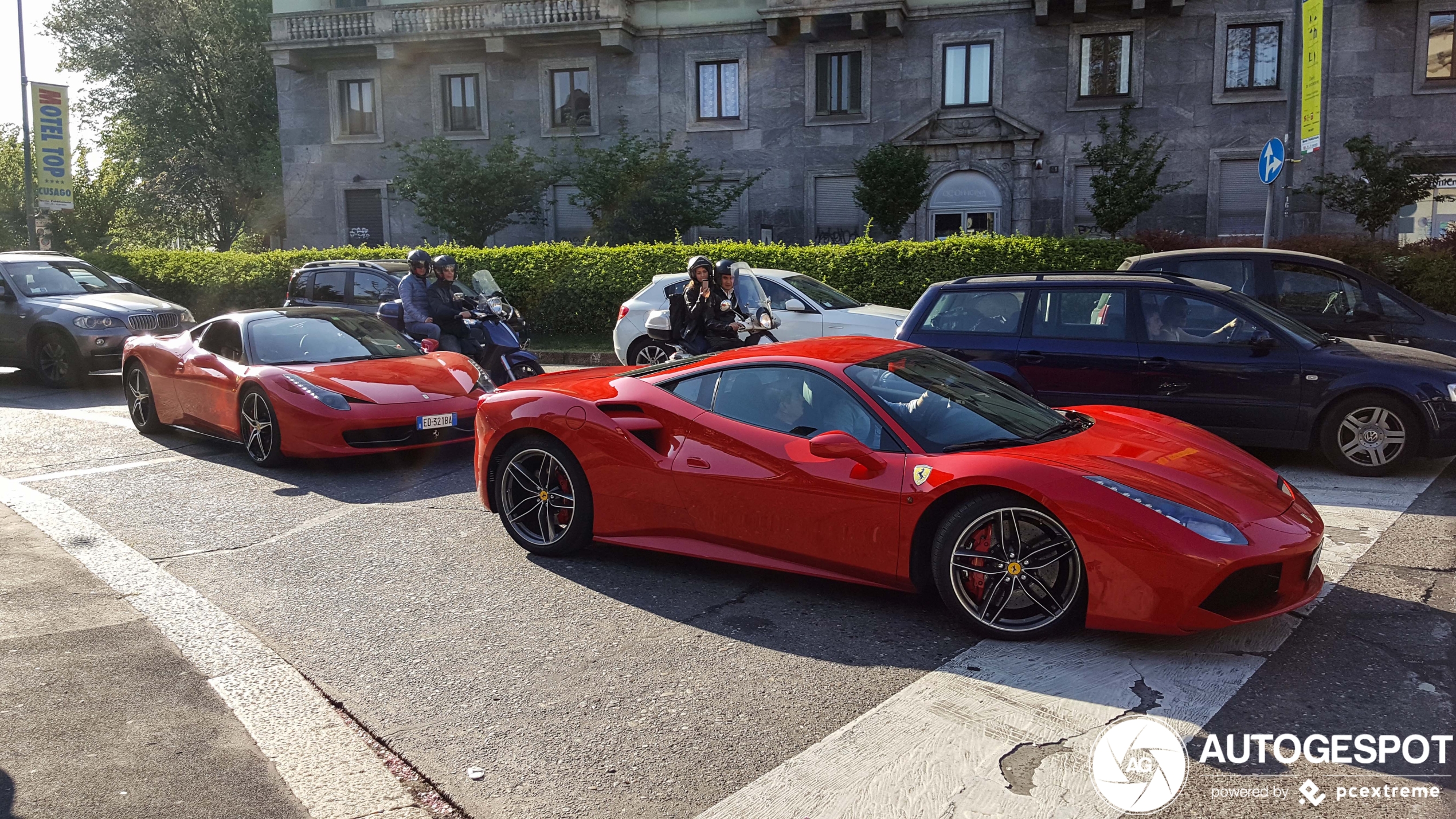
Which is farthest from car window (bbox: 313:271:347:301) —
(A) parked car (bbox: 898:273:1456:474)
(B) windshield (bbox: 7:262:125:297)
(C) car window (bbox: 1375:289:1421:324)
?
(C) car window (bbox: 1375:289:1421:324)

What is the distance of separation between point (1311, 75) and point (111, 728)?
15723 millimetres

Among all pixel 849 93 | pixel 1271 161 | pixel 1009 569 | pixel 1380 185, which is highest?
pixel 849 93

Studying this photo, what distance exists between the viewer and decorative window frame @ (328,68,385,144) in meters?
31.8

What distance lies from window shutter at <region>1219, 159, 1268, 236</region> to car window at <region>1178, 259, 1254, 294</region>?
56.4ft

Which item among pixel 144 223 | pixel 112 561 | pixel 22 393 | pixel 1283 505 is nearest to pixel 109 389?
pixel 22 393

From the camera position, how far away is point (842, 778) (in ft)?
11.2

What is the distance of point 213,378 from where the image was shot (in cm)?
928

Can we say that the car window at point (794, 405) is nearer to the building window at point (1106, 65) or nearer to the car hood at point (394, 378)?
the car hood at point (394, 378)

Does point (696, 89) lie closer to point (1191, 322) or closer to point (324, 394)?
point (324, 394)

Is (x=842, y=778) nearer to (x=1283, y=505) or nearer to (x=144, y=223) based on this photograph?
(x=1283, y=505)

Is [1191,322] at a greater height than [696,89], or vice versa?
[696,89]

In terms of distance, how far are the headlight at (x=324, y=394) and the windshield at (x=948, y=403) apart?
4.84 meters

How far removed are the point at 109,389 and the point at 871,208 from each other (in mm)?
16837

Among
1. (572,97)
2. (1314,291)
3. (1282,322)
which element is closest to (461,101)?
(572,97)
